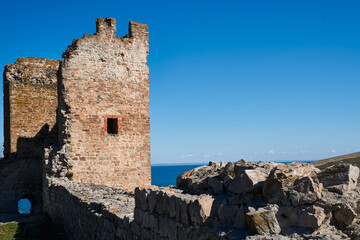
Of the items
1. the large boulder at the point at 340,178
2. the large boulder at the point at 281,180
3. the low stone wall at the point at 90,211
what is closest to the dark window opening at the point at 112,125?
the low stone wall at the point at 90,211

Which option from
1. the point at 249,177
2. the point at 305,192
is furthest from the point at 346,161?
the point at 305,192

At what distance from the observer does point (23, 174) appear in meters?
15.5

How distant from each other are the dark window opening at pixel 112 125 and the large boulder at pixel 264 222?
11.0 m

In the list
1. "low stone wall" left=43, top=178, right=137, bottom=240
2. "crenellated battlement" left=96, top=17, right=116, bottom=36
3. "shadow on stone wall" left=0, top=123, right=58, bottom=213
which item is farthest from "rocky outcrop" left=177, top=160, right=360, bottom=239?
"shadow on stone wall" left=0, top=123, right=58, bottom=213

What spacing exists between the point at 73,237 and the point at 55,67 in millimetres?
11203

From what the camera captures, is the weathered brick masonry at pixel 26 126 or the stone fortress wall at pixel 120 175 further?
the weathered brick masonry at pixel 26 126

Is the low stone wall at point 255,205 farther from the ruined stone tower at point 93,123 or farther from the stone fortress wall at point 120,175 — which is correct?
the ruined stone tower at point 93,123

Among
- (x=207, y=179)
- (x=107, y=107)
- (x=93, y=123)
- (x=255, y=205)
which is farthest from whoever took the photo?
(x=107, y=107)

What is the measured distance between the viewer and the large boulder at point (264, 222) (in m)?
2.71

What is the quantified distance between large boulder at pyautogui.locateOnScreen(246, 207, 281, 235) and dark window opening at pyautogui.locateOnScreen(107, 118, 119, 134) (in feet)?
35.9

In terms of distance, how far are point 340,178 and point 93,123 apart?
10732mm

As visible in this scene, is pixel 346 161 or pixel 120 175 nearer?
pixel 346 161

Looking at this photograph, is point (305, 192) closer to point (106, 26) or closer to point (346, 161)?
point (346, 161)

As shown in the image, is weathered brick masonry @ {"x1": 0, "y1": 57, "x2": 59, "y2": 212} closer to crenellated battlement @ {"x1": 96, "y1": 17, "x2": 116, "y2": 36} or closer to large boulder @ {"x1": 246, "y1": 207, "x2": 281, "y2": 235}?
crenellated battlement @ {"x1": 96, "y1": 17, "x2": 116, "y2": 36}
